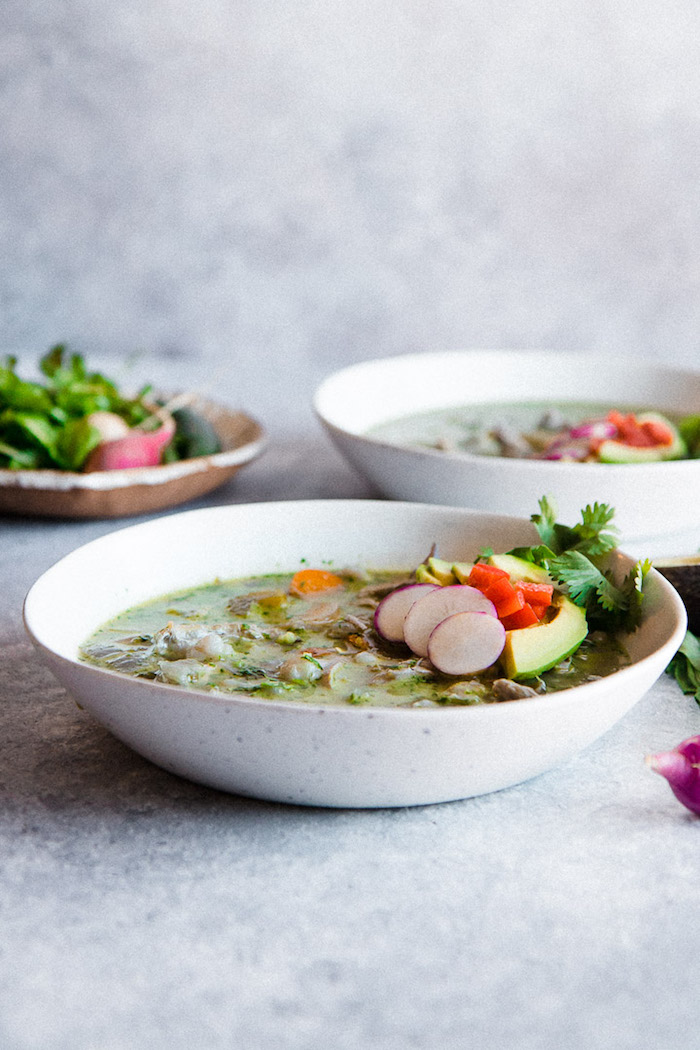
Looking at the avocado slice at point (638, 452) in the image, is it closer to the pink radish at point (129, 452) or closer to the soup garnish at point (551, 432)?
the soup garnish at point (551, 432)

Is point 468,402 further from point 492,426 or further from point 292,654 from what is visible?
point 292,654

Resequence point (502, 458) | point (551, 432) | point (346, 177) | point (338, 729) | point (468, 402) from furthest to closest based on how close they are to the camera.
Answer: point (346, 177)
point (468, 402)
point (551, 432)
point (502, 458)
point (338, 729)

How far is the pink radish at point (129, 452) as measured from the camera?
2227 millimetres

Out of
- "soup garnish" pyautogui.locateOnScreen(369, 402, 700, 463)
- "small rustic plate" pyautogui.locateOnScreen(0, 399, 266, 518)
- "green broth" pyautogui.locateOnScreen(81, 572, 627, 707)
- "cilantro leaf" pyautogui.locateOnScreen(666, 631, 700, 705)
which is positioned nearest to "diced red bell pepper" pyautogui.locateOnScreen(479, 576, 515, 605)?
"green broth" pyautogui.locateOnScreen(81, 572, 627, 707)

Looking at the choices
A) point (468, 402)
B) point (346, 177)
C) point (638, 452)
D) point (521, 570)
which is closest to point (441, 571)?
point (521, 570)

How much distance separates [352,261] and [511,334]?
23.7 inches

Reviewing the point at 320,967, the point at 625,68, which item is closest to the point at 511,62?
the point at 625,68

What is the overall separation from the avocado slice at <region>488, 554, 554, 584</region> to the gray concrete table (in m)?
0.21

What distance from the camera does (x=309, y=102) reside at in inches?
155

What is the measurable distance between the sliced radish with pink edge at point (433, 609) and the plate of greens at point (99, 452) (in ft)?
2.84

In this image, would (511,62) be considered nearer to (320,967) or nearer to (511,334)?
(511,334)

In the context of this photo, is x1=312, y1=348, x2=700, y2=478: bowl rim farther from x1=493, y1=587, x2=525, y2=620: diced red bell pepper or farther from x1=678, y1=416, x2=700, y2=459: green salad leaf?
x1=493, y1=587, x2=525, y2=620: diced red bell pepper

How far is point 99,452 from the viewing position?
2230 millimetres

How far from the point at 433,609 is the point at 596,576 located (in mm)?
209
